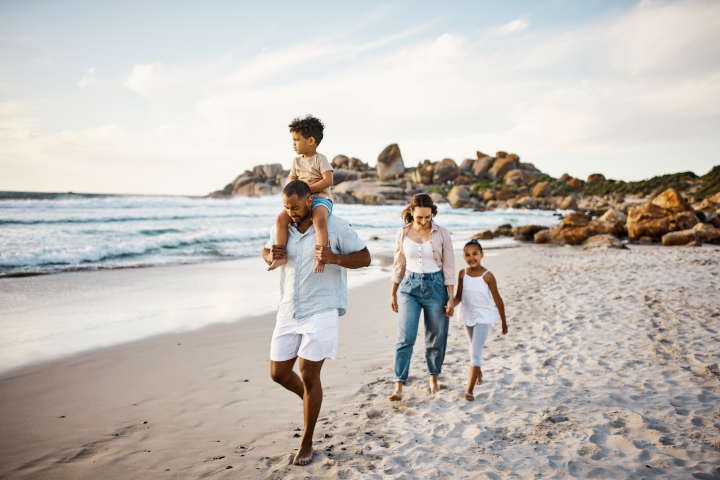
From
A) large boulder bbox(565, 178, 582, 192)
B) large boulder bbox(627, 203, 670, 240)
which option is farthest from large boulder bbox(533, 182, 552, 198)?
large boulder bbox(627, 203, 670, 240)

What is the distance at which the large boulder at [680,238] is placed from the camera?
1528cm

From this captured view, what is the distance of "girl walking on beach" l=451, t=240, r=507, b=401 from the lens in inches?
159

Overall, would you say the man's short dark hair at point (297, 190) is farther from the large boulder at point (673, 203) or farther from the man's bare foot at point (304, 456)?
the large boulder at point (673, 203)

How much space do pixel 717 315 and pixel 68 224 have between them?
2501 cm

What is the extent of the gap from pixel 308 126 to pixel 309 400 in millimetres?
2077

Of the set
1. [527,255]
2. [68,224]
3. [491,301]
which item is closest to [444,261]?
[491,301]

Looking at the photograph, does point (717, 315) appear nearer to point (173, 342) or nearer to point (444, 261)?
point (444, 261)

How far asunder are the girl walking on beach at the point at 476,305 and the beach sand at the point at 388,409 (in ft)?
1.23

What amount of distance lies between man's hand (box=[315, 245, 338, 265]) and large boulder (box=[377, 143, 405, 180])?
61119 mm

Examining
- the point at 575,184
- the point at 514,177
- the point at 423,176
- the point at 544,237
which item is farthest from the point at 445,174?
the point at 544,237

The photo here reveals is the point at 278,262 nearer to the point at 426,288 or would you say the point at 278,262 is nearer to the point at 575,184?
the point at 426,288

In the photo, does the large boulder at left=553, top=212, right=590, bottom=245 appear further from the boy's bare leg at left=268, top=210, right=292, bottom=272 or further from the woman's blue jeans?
the boy's bare leg at left=268, top=210, right=292, bottom=272

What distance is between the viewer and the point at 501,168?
67812 millimetres

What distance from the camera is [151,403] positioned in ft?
13.1
